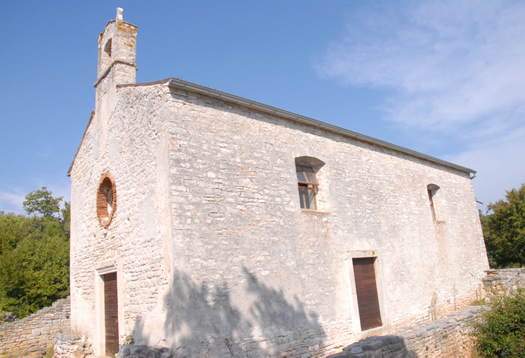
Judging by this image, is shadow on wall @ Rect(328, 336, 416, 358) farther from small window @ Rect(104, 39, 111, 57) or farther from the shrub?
small window @ Rect(104, 39, 111, 57)

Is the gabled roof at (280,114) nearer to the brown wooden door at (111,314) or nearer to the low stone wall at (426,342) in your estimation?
the brown wooden door at (111,314)

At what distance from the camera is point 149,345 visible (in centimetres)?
719

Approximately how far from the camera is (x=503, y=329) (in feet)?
26.7

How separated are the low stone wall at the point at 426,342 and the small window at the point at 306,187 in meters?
3.60

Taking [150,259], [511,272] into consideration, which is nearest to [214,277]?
[150,259]

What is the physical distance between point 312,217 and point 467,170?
34.3 feet

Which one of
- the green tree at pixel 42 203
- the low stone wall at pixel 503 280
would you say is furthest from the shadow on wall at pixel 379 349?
the green tree at pixel 42 203

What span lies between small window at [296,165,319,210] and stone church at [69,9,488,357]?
0.12ft

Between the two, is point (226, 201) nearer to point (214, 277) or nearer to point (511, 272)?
point (214, 277)

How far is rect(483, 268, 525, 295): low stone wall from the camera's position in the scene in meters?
14.0

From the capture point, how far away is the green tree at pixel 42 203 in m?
35.4

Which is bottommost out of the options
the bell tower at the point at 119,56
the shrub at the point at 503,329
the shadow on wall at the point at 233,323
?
the shrub at the point at 503,329

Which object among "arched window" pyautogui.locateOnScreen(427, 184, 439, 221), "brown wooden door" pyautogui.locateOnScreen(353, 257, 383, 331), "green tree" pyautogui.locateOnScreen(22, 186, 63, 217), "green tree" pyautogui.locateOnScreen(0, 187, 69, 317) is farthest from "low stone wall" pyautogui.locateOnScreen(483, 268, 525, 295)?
"green tree" pyautogui.locateOnScreen(22, 186, 63, 217)

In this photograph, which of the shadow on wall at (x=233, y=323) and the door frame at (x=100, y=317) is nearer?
the shadow on wall at (x=233, y=323)
